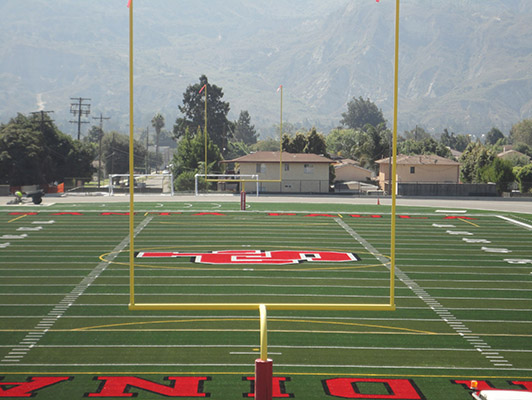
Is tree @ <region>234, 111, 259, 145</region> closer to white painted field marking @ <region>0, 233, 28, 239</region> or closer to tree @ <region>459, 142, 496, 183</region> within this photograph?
tree @ <region>459, 142, 496, 183</region>

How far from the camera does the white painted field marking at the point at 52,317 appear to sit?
537 inches

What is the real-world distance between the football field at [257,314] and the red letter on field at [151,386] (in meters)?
0.03

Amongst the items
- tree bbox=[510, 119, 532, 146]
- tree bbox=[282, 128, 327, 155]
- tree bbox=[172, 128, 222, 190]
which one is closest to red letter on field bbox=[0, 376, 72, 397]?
tree bbox=[172, 128, 222, 190]

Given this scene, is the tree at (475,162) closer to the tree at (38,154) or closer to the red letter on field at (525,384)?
the tree at (38,154)

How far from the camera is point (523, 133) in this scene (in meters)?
180

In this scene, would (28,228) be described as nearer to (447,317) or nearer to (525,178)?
(447,317)

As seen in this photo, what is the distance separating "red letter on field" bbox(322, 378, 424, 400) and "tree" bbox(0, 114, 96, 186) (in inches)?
1975

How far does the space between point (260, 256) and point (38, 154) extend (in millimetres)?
39828

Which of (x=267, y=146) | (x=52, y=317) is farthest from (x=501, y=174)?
(x=267, y=146)

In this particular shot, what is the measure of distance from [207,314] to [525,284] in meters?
9.29

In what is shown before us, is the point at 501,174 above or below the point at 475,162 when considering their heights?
below

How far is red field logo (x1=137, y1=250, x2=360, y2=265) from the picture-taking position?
23611 millimetres

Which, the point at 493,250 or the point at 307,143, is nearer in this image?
the point at 493,250

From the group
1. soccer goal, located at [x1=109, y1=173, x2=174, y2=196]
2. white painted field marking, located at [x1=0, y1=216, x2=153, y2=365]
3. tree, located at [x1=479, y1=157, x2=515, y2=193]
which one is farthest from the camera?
tree, located at [x1=479, y1=157, x2=515, y2=193]
